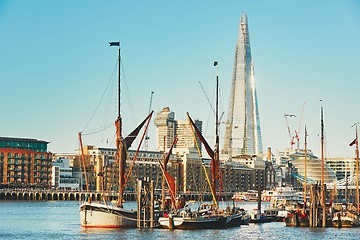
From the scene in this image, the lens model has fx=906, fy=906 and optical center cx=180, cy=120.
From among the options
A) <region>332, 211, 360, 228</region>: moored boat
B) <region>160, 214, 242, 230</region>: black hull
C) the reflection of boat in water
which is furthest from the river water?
the reflection of boat in water

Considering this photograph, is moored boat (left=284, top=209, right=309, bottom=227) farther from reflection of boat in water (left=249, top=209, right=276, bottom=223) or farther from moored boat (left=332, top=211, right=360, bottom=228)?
reflection of boat in water (left=249, top=209, right=276, bottom=223)

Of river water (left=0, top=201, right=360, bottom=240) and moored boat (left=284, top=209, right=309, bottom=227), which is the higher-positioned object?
moored boat (left=284, top=209, right=309, bottom=227)

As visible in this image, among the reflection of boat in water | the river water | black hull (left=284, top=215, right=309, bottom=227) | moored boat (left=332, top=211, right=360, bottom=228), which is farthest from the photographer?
the reflection of boat in water

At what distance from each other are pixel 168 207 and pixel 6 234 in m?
22.0

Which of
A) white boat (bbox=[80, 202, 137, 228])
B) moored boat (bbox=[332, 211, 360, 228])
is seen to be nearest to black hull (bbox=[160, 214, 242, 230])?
white boat (bbox=[80, 202, 137, 228])

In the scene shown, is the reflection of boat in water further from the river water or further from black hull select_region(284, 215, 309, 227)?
black hull select_region(284, 215, 309, 227)

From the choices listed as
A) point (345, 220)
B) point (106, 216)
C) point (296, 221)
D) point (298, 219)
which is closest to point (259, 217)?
point (296, 221)

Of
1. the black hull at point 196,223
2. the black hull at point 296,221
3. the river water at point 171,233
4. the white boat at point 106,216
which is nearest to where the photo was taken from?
the river water at point 171,233

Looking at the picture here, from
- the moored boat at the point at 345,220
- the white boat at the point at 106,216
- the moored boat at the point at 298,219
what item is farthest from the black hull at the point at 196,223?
the moored boat at the point at 345,220

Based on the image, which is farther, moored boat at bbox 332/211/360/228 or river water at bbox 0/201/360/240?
moored boat at bbox 332/211/360/228

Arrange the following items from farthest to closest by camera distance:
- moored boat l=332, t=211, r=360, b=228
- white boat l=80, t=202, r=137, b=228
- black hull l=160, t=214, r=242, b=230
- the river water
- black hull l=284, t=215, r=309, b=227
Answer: black hull l=284, t=215, r=309, b=227 → moored boat l=332, t=211, r=360, b=228 → white boat l=80, t=202, r=137, b=228 → black hull l=160, t=214, r=242, b=230 → the river water

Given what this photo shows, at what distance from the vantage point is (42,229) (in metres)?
108

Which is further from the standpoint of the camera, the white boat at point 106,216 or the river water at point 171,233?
the white boat at point 106,216

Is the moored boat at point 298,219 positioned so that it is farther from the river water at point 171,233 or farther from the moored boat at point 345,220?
the moored boat at point 345,220
